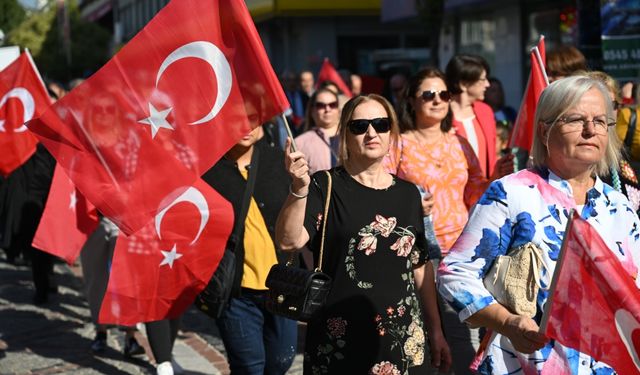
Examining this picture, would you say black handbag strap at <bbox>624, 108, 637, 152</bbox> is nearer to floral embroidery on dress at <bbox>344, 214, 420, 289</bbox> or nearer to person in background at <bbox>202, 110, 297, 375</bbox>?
person in background at <bbox>202, 110, 297, 375</bbox>

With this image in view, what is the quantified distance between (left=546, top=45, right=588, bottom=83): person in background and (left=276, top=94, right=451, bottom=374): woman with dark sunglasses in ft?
7.97

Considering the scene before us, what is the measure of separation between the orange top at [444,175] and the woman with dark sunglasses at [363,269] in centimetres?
124

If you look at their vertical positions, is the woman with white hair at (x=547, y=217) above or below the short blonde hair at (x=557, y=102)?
below

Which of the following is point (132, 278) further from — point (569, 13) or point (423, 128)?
point (569, 13)

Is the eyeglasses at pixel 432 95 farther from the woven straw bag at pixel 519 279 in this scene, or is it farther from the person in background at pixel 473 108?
the woven straw bag at pixel 519 279

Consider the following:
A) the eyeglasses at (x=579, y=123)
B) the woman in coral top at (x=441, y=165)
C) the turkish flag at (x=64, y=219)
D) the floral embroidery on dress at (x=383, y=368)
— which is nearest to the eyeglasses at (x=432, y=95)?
the woman in coral top at (x=441, y=165)

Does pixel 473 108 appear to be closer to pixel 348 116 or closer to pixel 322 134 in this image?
pixel 322 134

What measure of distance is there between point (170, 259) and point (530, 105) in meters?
2.19

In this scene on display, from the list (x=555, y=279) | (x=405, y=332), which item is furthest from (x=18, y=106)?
(x=555, y=279)

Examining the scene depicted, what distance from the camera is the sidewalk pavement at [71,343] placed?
7801 mm

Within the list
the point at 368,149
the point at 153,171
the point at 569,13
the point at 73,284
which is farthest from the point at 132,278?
the point at 569,13

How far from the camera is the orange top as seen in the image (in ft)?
19.0

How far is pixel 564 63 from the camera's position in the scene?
6.63m

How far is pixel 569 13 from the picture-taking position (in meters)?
17.5
